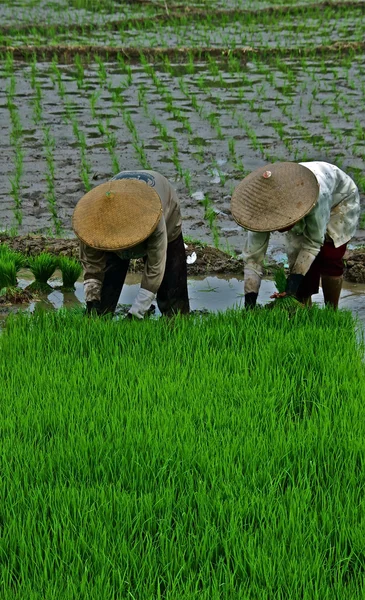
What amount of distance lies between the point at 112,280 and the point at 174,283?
0.36m

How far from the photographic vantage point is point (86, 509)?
2.58 meters

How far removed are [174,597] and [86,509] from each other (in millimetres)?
447

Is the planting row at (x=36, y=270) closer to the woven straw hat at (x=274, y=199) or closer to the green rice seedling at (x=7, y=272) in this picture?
the green rice seedling at (x=7, y=272)

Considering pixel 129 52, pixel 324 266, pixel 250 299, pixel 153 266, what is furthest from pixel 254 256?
pixel 129 52

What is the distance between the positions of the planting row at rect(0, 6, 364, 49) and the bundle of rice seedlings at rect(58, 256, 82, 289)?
6498 mm

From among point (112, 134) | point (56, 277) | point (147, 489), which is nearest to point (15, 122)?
point (112, 134)

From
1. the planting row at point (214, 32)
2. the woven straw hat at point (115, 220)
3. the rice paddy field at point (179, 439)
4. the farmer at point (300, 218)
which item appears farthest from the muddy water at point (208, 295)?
the planting row at point (214, 32)

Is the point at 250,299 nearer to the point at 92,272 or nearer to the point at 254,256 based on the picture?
the point at 254,256

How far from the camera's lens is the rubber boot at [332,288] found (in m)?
4.56

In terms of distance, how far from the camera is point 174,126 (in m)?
8.35

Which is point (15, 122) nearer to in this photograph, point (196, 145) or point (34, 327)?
point (196, 145)

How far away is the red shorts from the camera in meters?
4.46

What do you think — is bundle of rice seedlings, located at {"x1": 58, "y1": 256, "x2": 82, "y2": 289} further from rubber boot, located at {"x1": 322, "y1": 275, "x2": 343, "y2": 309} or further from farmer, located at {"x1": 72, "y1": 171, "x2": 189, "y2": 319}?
rubber boot, located at {"x1": 322, "y1": 275, "x2": 343, "y2": 309}

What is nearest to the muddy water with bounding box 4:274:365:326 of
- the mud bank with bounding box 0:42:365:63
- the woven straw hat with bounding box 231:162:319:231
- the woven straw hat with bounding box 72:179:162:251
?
the woven straw hat with bounding box 231:162:319:231
